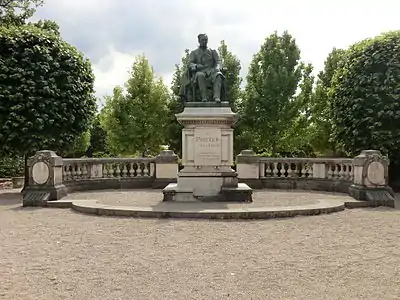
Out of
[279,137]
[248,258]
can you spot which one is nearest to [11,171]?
[279,137]

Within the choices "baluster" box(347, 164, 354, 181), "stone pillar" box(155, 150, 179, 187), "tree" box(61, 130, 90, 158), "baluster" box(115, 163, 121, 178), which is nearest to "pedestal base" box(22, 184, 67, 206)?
"baluster" box(115, 163, 121, 178)

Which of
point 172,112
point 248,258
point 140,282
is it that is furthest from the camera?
point 172,112

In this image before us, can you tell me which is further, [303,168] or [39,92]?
[303,168]

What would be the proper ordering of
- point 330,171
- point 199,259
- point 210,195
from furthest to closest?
point 330,171 → point 210,195 → point 199,259

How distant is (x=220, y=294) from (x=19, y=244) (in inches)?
159

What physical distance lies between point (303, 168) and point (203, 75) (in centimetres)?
625

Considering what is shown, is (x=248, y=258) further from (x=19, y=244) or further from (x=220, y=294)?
(x=19, y=244)

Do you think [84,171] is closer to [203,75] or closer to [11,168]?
[203,75]

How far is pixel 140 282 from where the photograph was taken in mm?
5461

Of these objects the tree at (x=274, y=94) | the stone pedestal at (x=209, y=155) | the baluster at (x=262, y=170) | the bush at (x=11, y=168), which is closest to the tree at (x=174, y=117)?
the tree at (x=274, y=94)

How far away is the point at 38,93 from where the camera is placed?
17812mm

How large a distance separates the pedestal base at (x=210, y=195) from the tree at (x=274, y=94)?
17188 millimetres

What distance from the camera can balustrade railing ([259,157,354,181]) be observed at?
17.1 metres

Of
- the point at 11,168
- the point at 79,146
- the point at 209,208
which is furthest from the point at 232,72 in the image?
the point at 209,208
